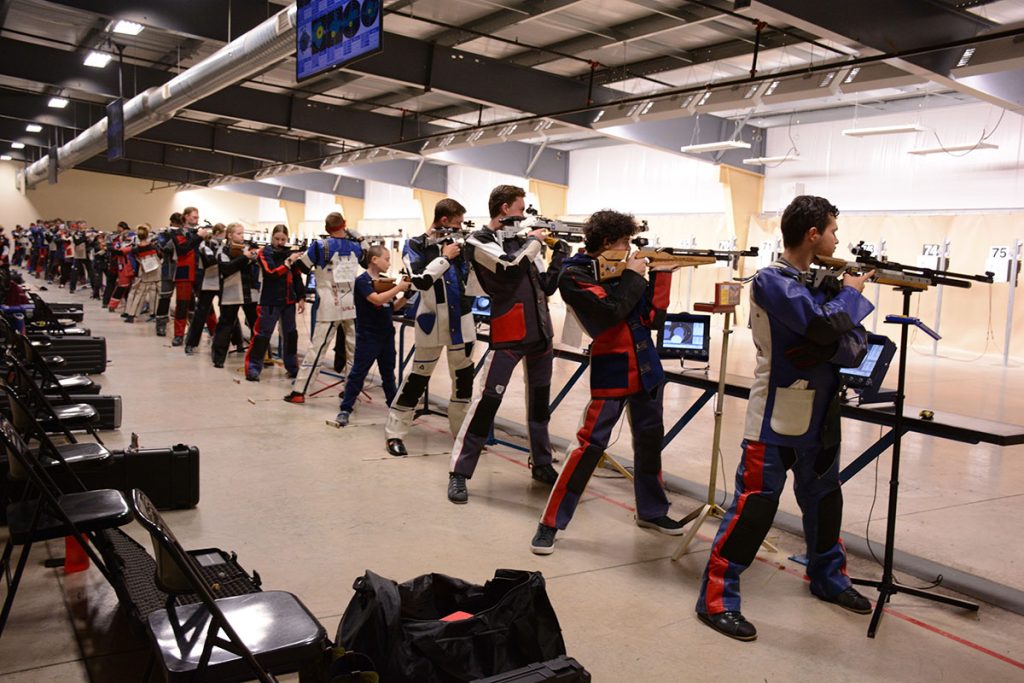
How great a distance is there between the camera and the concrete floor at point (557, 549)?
2.71m

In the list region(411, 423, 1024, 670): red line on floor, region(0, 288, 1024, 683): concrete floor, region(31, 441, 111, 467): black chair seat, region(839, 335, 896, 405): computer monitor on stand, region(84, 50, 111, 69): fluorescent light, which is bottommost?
region(0, 288, 1024, 683): concrete floor

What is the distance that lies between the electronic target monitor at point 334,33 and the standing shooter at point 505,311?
1851 millimetres

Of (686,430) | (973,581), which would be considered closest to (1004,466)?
(686,430)

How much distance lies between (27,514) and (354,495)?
1.79m

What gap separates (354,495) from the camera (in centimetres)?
436

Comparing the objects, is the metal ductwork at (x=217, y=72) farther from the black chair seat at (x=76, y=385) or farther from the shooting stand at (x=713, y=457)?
the shooting stand at (x=713, y=457)

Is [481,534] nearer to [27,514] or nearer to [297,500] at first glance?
[297,500]

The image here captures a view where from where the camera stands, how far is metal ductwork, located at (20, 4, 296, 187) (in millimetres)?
7758

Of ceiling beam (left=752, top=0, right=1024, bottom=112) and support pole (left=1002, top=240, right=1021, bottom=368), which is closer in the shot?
ceiling beam (left=752, top=0, right=1024, bottom=112)

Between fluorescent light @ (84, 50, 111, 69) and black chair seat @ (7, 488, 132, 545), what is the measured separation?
11090 millimetres

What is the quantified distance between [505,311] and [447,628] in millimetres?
2253

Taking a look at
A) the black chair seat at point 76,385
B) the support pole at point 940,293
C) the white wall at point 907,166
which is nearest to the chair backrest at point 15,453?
the black chair seat at point 76,385

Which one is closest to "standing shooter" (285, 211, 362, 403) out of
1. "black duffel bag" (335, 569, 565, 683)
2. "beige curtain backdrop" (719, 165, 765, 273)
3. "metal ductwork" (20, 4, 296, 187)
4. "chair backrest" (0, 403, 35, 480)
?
"metal ductwork" (20, 4, 296, 187)

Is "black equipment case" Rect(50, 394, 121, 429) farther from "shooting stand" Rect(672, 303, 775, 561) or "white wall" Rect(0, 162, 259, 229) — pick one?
"white wall" Rect(0, 162, 259, 229)
